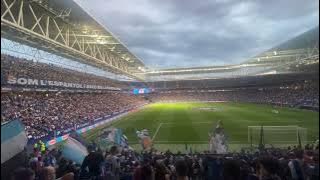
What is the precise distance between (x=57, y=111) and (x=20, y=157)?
22.3 m

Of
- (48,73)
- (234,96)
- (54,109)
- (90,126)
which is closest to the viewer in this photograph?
(54,109)

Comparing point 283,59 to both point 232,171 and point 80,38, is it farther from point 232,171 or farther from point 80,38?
point 80,38

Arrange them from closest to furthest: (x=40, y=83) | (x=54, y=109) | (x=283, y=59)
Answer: (x=283, y=59), (x=40, y=83), (x=54, y=109)

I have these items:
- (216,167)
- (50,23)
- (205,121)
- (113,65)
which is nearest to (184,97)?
(113,65)

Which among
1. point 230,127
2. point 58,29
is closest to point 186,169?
point 58,29

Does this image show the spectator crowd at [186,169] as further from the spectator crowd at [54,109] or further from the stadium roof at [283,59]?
the spectator crowd at [54,109]

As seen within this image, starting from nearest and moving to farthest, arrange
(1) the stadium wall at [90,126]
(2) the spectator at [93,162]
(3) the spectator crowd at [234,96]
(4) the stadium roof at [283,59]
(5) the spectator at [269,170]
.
A: (5) the spectator at [269,170] < (4) the stadium roof at [283,59] < (2) the spectator at [93,162] < (3) the spectator crowd at [234,96] < (1) the stadium wall at [90,126]

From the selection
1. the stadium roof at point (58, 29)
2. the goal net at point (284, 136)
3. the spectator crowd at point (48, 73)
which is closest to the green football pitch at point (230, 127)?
the goal net at point (284, 136)

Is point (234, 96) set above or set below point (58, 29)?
below

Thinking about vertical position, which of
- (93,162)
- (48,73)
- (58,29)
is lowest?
(93,162)

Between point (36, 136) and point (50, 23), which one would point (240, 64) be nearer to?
point (36, 136)

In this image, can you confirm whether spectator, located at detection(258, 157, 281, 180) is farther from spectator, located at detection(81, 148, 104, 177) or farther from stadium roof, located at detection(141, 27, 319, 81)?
spectator, located at detection(81, 148, 104, 177)

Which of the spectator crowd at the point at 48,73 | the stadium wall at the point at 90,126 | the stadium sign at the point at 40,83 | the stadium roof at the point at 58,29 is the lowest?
the stadium wall at the point at 90,126

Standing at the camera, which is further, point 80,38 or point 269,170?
point 80,38
